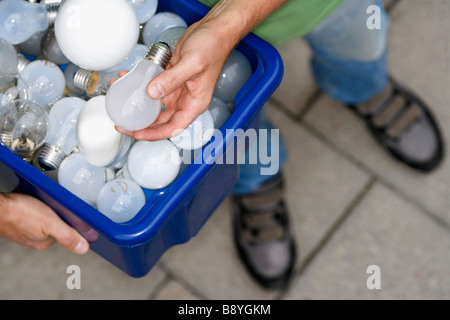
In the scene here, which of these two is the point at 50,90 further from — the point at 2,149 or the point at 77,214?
the point at 77,214

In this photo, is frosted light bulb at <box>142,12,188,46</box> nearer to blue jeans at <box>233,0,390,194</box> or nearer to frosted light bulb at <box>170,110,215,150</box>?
frosted light bulb at <box>170,110,215,150</box>

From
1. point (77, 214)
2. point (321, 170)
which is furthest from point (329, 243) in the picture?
point (77, 214)

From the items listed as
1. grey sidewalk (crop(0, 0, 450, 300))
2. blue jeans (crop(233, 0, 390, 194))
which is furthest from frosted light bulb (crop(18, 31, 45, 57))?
grey sidewalk (crop(0, 0, 450, 300))

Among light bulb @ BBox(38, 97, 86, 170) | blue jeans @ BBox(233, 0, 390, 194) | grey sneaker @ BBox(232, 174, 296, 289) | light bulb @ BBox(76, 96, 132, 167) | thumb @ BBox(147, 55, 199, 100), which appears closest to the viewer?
thumb @ BBox(147, 55, 199, 100)

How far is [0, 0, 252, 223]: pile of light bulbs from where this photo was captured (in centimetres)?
95

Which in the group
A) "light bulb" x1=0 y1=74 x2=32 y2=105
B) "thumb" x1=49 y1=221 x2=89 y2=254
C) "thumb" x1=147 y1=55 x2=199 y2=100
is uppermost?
"thumb" x1=147 y1=55 x2=199 y2=100

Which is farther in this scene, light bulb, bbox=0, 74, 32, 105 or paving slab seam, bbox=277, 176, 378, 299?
paving slab seam, bbox=277, 176, 378, 299

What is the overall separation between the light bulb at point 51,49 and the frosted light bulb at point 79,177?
211 mm

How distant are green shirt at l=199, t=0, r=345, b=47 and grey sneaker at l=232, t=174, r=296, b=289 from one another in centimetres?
59

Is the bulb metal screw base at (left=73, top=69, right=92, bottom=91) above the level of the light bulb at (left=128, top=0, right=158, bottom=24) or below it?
below

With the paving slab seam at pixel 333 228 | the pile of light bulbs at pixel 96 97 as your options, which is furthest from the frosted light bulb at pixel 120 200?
the paving slab seam at pixel 333 228

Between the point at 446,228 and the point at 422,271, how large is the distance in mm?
151

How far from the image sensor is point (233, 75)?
3.61 ft

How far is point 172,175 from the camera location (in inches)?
41.4
